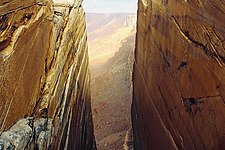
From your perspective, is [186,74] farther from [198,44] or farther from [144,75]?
[144,75]

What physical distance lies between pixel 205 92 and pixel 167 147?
2295 millimetres

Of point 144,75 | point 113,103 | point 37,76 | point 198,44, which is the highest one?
point 198,44

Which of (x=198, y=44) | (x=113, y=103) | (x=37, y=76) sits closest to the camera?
(x=198, y=44)

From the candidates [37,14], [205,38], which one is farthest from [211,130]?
[37,14]

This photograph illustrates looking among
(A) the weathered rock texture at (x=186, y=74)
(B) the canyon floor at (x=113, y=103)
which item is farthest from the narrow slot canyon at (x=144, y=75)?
(B) the canyon floor at (x=113, y=103)

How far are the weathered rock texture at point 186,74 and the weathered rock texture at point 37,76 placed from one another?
85.0 inches

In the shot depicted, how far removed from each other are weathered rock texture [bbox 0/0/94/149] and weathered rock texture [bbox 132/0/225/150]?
2.16 m

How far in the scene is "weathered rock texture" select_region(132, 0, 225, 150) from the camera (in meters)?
3.81

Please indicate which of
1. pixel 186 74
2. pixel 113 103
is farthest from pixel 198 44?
pixel 113 103

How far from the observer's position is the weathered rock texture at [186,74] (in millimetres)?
3811

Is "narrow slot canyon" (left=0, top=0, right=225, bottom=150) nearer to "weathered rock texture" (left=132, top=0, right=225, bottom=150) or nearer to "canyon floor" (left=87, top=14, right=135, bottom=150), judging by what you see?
"weathered rock texture" (left=132, top=0, right=225, bottom=150)

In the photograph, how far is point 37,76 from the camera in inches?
187

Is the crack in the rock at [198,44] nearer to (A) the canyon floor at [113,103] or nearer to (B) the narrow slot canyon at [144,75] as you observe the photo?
(B) the narrow slot canyon at [144,75]

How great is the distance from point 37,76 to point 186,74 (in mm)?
2654
